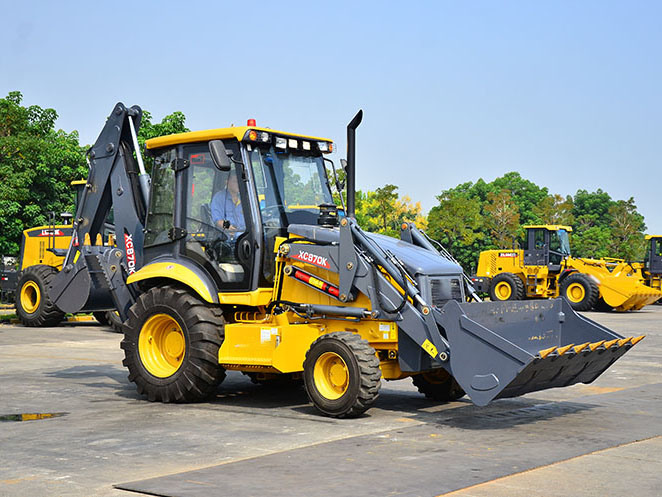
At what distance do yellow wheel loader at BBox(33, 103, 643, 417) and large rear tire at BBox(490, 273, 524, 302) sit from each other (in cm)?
2397

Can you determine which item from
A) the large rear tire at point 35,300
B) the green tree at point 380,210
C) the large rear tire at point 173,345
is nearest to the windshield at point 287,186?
the large rear tire at point 173,345

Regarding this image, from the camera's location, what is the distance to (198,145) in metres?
11.4

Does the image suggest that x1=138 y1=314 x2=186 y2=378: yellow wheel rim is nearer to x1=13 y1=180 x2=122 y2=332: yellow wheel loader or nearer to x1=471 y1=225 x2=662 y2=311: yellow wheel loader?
x1=13 y1=180 x2=122 y2=332: yellow wheel loader

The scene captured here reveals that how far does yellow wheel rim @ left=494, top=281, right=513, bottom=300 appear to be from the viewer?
35281mm

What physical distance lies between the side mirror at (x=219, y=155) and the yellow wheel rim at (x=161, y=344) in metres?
2.02

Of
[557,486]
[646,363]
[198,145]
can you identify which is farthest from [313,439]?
[646,363]

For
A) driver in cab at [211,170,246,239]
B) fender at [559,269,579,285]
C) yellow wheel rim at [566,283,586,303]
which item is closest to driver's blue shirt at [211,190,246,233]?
driver in cab at [211,170,246,239]

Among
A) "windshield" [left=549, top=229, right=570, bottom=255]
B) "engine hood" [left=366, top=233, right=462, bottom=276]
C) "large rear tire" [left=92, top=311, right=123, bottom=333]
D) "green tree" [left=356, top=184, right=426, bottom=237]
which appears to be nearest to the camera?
"engine hood" [left=366, top=233, right=462, bottom=276]

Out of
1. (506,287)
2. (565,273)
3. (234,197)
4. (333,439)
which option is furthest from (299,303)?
(506,287)

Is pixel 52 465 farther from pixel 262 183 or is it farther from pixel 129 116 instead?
pixel 129 116

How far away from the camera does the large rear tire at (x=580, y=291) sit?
107 feet

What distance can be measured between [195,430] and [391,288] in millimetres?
2501

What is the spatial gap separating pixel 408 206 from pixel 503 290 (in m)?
71.8

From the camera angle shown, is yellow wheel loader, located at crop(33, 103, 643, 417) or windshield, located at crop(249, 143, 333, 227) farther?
windshield, located at crop(249, 143, 333, 227)
